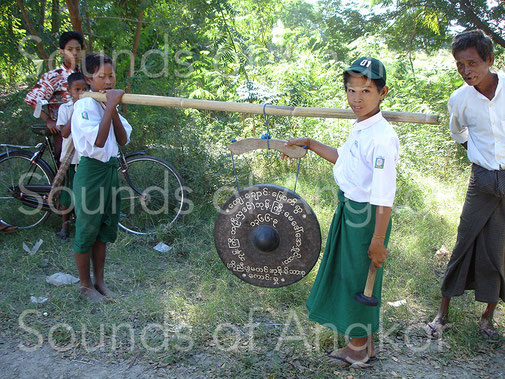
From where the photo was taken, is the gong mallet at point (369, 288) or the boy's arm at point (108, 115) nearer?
the gong mallet at point (369, 288)

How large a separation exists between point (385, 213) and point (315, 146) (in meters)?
0.72

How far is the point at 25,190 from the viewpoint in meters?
4.82

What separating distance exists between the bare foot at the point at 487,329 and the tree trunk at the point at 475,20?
16.2 feet

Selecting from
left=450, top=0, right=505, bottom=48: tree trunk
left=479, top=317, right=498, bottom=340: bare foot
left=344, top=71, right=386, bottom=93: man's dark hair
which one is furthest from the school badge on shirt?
left=450, top=0, right=505, bottom=48: tree trunk

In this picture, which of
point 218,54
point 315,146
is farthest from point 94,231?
point 218,54

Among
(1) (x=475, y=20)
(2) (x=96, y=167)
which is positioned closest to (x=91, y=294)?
(2) (x=96, y=167)

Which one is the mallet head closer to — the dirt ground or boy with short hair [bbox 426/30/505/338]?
the dirt ground

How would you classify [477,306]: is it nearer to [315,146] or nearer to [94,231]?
[315,146]

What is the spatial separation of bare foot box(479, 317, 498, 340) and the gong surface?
5.09ft

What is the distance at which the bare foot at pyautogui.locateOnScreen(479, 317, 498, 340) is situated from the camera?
3.20m

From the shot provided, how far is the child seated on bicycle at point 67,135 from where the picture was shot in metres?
3.83

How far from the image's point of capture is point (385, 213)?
7.77 feet

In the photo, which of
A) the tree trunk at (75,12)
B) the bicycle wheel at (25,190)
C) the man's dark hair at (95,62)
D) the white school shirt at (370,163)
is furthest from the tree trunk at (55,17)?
the white school shirt at (370,163)

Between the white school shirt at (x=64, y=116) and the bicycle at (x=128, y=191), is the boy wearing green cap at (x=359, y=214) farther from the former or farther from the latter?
the white school shirt at (x=64, y=116)
